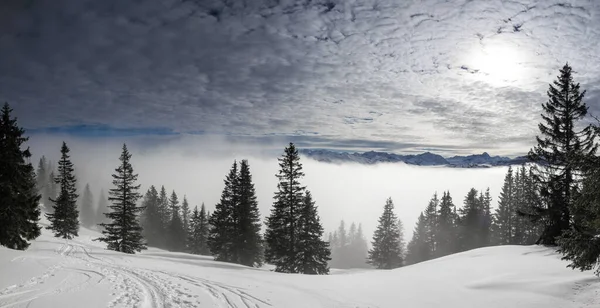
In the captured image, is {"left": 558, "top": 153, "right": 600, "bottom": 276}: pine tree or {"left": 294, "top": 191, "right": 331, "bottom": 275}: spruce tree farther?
{"left": 294, "top": 191, "right": 331, "bottom": 275}: spruce tree

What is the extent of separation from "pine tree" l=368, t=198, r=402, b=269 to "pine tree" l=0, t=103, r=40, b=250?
44.7 metres

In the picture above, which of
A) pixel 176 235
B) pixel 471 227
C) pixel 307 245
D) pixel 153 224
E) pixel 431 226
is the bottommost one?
pixel 176 235

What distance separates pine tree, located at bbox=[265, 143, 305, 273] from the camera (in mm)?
28297

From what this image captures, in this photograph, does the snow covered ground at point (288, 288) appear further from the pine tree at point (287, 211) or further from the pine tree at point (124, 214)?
the pine tree at point (124, 214)

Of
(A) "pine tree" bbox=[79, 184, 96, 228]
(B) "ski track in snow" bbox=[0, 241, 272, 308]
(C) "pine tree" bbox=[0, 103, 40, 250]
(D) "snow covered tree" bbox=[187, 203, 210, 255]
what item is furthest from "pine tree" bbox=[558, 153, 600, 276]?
(A) "pine tree" bbox=[79, 184, 96, 228]

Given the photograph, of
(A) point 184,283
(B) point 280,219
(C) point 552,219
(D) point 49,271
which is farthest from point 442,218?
(D) point 49,271

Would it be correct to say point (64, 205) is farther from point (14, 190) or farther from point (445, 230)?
point (445, 230)

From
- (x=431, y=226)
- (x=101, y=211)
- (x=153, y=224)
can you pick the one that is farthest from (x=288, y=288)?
(x=101, y=211)

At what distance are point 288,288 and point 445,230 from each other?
162ft

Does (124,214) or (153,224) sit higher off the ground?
(124,214)

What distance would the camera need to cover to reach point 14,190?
20.2 metres

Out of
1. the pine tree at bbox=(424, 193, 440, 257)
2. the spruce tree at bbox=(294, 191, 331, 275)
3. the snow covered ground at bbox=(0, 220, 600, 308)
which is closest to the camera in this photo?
the snow covered ground at bbox=(0, 220, 600, 308)

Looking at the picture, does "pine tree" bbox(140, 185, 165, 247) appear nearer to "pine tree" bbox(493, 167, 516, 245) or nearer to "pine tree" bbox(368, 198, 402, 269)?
"pine tree" bbox(368, 198, 402, 269)

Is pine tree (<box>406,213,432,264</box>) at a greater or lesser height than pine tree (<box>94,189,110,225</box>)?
greater
